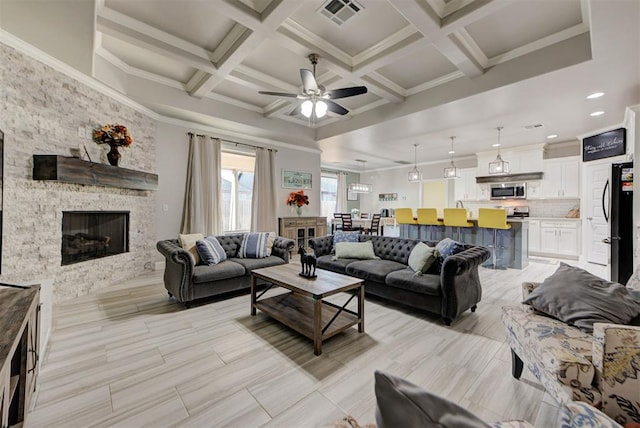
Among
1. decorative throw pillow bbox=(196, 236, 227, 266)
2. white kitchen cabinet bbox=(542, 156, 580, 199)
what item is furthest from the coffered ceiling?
decorative throw pillow bbox=(196, 236, 227, 266)

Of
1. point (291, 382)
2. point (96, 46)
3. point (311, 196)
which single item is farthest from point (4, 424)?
point (311, 196)

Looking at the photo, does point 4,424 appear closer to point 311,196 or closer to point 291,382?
point 291,382

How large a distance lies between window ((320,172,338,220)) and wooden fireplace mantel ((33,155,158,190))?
632 cm

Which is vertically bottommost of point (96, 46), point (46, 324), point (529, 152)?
point (46, 324)

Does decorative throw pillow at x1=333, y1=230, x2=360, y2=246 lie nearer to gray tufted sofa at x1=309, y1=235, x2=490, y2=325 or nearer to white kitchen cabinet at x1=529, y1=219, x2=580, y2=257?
gray tufted sofa at x1=309, y1=235, x2=490, y2=325

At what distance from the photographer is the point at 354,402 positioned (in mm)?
1697

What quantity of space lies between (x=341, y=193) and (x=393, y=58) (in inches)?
288

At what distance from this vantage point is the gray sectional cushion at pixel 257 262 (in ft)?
12.0

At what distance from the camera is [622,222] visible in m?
3.57

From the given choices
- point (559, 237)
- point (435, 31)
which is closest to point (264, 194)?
point (435, 31)

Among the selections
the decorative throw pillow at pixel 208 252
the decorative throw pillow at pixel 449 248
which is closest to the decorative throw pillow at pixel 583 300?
the decorative throw pillow at pixel 449 248

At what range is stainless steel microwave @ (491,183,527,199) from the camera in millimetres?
6898

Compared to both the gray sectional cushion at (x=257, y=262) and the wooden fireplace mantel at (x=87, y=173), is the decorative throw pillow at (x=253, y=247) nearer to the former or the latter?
the gray sectional cushion at (x=257, y=262)

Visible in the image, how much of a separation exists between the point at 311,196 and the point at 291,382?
5543 mm
